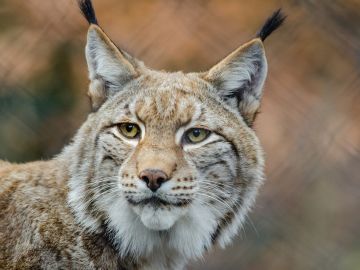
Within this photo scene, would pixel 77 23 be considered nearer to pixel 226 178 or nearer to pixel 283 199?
pixel 283 199

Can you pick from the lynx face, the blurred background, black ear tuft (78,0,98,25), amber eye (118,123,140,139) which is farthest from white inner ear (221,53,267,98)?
the blurred background

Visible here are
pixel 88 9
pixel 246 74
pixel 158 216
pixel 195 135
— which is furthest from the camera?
pixel 246 74

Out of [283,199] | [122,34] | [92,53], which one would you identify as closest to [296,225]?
[283,199]

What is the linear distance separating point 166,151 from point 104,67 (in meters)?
0.65

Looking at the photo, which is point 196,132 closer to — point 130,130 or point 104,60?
point 130,130

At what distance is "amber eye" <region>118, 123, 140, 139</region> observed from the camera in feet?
13.7

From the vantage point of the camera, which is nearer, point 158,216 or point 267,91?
point 158,216

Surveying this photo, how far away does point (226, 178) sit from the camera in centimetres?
424

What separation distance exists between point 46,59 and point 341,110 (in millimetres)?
1997

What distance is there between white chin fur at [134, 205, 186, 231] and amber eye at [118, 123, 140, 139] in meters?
0.37

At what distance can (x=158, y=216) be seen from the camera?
3.97 m

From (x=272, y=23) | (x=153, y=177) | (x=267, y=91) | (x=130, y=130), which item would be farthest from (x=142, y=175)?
(x=267, y=91)

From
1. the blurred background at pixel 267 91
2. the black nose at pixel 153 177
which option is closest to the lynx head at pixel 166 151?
the black nose at pixel 153 177

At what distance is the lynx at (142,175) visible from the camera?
402 centimetres
